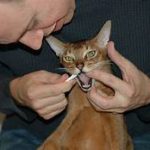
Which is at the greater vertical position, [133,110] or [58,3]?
[58,3]

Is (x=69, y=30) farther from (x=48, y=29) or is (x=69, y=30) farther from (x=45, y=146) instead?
(x=45, y=146)

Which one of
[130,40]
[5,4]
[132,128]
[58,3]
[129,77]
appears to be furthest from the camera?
[132,128]

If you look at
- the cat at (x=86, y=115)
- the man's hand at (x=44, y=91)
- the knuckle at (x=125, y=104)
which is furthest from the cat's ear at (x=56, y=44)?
the knuckle at (x=125, y=104)

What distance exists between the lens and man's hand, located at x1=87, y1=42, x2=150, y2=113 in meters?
1.26

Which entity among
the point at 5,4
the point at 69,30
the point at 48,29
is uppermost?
the point at 5,4

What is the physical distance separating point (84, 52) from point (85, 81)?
0.34 ft

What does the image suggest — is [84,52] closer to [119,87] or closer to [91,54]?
[91,54]

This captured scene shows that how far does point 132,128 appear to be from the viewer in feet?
5.01

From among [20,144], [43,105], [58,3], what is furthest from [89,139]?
[58,3]

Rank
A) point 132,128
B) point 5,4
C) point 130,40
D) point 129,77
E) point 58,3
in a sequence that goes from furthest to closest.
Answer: point 132,128 < point 130,40 < point 129,77 < point 58,3 < point 5,4

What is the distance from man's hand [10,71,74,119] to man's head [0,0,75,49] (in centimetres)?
14

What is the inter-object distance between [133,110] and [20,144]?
1.25ft

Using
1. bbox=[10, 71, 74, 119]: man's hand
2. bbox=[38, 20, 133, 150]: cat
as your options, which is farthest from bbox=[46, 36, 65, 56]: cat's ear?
bbox=[10, 71, 74, 119]: man's hand

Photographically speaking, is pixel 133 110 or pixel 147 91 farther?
pixel 133 110
